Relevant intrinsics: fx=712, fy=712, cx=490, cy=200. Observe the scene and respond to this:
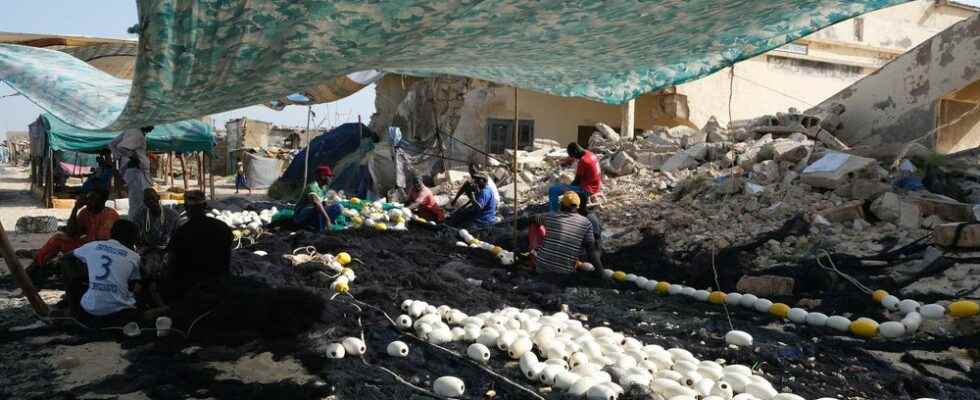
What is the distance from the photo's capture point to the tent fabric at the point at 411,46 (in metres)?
3.16

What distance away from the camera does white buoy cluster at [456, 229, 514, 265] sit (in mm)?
8156

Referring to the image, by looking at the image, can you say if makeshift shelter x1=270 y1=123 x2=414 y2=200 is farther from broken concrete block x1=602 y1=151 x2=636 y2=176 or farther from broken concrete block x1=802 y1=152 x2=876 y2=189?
broken concrete block x1=802 y1=152 x2=876 y2=189

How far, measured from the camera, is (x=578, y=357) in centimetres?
432

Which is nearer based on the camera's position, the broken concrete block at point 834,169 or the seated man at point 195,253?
the seated man at point 195,253

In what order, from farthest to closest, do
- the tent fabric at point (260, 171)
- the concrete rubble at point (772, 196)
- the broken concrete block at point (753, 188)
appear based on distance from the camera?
the tent fabric at point (260, 171) → the broken concrete block at point (753, 188) → the concrete rubble at point (772, 196)

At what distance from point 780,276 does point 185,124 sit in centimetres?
1130

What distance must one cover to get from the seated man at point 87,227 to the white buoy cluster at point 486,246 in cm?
400

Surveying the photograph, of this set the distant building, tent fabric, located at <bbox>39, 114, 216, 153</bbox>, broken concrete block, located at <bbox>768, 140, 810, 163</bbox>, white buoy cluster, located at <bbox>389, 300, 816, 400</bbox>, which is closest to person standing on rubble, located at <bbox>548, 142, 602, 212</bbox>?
white buoy cluster, located at <bbox>389, 300, 816, 400</bbox>

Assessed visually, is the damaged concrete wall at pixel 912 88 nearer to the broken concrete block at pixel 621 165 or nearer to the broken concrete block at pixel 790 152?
the broken concrete block at pixel 790 152

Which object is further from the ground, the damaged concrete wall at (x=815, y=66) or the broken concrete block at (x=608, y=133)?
the damaged concrete wall at (x=815, y=66)

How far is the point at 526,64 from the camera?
214 inches

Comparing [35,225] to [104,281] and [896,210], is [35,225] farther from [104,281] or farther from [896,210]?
[896,210]

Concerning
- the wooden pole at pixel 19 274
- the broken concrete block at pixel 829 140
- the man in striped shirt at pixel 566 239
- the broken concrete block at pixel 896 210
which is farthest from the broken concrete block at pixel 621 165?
the wooden pole at pixel 19 274

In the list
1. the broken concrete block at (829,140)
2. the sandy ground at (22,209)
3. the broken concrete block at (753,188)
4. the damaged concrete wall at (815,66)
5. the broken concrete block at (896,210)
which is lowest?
the sandy ground at (22,209)
